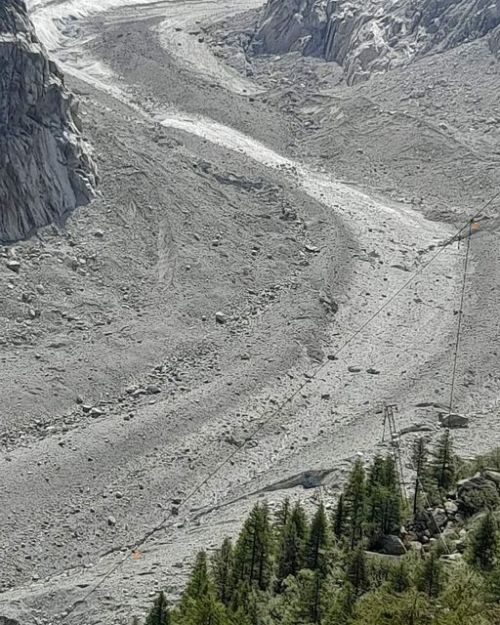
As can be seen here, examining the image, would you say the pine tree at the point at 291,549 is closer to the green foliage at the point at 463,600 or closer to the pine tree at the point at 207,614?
the pine tree at the point at 207,614

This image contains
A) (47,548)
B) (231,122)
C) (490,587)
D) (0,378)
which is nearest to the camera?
(490,587)

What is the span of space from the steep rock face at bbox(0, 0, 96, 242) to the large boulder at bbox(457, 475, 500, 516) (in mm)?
23268

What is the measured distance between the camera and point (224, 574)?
20156 mm

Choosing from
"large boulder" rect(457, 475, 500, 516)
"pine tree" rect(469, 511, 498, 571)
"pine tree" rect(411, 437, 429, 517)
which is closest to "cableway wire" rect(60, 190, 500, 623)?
"pine tree" rect(411, 437, 429, 517)

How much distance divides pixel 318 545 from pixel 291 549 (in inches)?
41.6

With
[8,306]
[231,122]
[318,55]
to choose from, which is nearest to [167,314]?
[8,306]

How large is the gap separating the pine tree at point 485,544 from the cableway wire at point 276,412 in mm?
9885

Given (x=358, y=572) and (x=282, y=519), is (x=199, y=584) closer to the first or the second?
(x=358, y=572)

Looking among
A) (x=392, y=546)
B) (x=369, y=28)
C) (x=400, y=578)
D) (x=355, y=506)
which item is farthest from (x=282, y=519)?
(x=369, y=28)

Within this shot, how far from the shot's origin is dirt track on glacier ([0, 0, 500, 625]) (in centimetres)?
2688

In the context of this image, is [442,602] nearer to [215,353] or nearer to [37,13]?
[215,353]

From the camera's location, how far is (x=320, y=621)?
1677cm

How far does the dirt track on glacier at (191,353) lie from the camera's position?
26875mm

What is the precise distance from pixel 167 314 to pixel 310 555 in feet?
61.9
